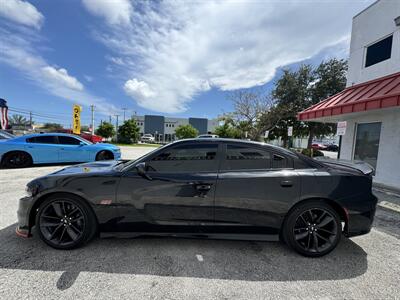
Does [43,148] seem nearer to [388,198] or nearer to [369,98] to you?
[369,98]

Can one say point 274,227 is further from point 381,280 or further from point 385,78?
point 385,78

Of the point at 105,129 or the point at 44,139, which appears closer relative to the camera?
the point at 44,139

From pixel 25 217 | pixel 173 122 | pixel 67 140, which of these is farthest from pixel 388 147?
pixel 173 122

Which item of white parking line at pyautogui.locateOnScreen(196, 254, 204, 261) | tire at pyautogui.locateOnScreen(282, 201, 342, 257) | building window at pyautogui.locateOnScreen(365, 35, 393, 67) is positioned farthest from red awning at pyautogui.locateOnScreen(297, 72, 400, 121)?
white parking line at pyautogui.locateOnScreen(196, 254, 204, 261)

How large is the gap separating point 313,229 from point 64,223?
10.6 feet

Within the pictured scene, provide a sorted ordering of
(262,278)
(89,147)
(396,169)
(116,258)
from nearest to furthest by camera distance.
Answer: (262,278)
(116,258)
(396,169)
(89,147)

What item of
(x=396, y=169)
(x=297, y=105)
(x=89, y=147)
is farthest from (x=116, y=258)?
(x=297, y=105)

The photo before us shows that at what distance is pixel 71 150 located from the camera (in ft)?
28.4

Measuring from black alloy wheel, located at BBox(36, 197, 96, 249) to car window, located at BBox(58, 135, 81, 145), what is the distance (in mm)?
6877

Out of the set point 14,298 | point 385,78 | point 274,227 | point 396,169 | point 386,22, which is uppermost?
point 386,22

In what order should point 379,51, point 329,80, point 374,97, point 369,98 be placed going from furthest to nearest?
point 329,80 < point 379,51 < point 369,98 < point 374,97

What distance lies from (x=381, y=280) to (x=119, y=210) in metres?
→ 3.13

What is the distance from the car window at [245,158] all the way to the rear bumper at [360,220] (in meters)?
1.27

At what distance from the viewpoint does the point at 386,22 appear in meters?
7.46
